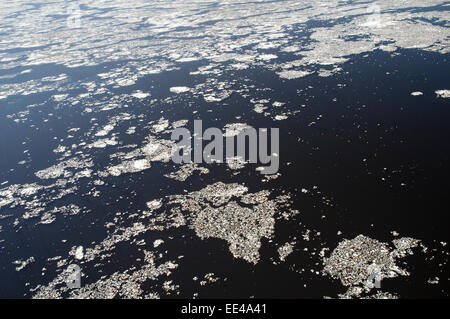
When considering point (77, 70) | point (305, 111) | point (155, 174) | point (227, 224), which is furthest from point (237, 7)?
point (227, 224)

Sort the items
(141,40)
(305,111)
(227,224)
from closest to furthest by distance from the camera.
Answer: (227,224), (305,111), (141,40)

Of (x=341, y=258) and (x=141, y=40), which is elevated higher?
(x=141, y=40)

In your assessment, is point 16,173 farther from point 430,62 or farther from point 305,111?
point 430,62

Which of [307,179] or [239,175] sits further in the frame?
[239,175]

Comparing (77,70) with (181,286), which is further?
(77,70)
